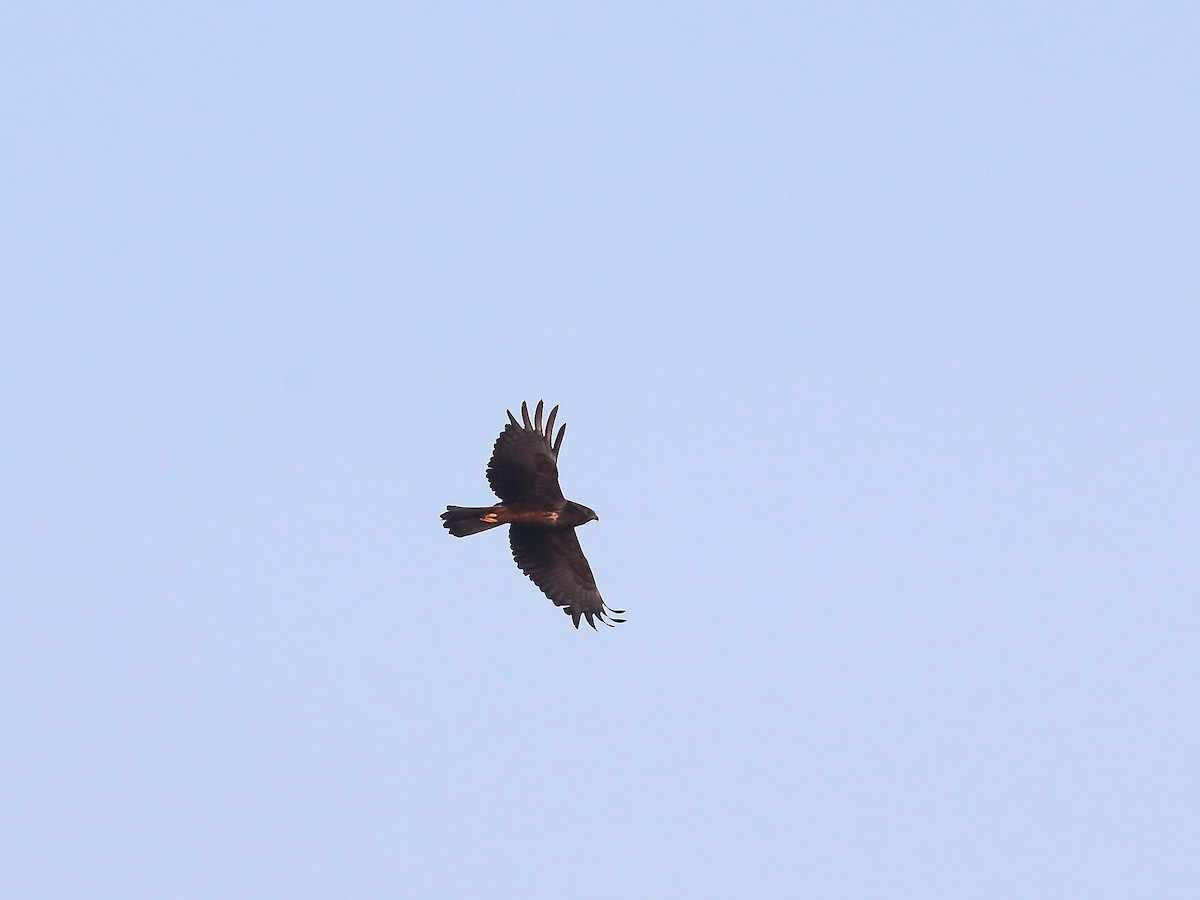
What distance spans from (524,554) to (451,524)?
6.79ft

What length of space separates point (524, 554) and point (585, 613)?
1.60m

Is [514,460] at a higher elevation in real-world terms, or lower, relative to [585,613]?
higher

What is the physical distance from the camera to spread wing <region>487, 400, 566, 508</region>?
25.8 meters

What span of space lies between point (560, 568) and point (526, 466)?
82.5 inches

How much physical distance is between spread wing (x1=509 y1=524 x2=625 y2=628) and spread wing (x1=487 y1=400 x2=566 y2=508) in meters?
0.79

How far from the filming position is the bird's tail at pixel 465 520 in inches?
979

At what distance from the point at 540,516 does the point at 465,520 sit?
1519 millimetres

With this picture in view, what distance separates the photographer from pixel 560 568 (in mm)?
26391

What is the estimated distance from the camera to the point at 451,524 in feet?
81.6

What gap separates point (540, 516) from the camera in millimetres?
25734

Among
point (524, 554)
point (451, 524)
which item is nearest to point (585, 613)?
point (524, 554)

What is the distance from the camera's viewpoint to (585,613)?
26234mm

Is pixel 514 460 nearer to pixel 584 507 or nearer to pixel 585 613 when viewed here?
pixel 584 507

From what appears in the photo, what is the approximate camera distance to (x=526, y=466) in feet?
84.8
